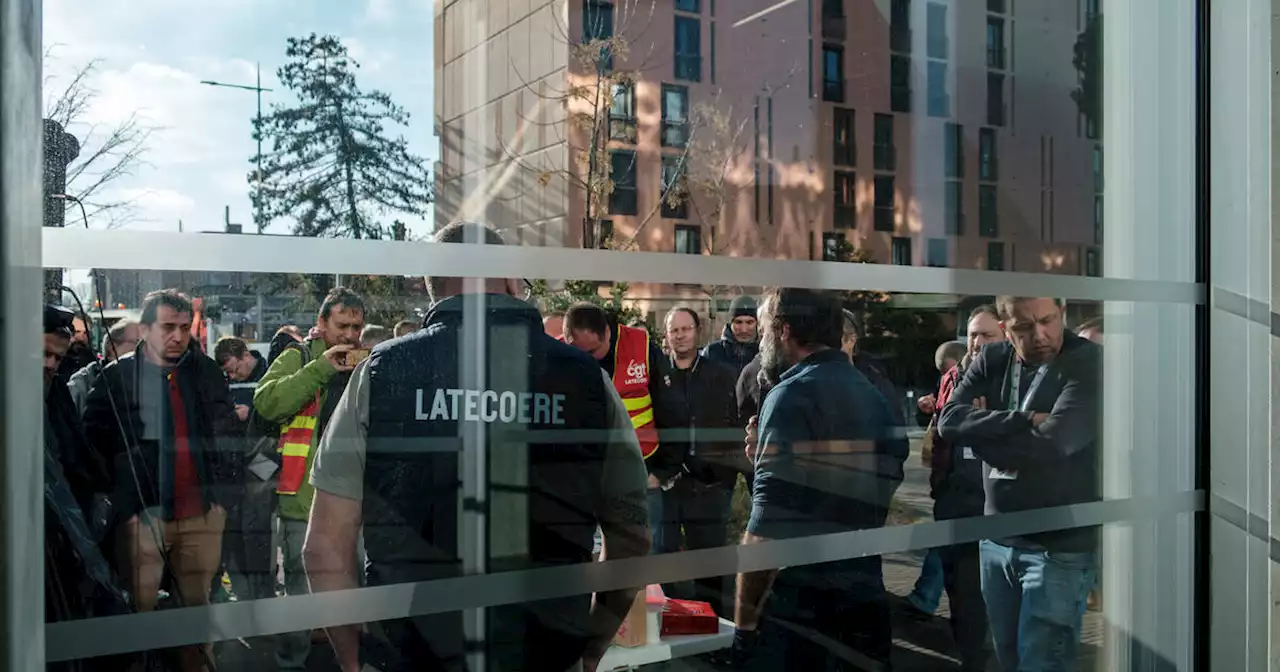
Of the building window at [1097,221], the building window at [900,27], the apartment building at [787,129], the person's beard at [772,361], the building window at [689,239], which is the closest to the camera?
the apartment building at [787,129]

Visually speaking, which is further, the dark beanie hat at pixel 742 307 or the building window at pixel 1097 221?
the building window at pixel 1097 221

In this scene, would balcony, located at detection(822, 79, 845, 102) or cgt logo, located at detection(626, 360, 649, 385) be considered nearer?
cgt logo, located at detection(626, 360, 649, 385)

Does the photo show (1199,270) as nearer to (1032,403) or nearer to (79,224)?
(1032,403)

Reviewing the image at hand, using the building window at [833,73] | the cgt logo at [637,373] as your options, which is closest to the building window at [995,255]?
the building window at [833,73]

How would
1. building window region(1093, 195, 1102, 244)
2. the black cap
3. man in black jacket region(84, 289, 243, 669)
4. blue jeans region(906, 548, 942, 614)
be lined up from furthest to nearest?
building window region(1093, 195, 1102, 244) → blue jeans region(906, 548, 942, 614) → man in black jacket region(84, 289, 243, 669) → the black cap

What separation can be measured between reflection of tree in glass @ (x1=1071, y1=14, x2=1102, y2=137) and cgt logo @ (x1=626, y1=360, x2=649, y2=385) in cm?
149

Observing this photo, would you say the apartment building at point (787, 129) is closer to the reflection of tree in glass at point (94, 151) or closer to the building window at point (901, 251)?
the building window at point (901, 251)

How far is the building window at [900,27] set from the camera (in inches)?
103

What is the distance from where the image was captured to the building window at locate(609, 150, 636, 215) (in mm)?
2105

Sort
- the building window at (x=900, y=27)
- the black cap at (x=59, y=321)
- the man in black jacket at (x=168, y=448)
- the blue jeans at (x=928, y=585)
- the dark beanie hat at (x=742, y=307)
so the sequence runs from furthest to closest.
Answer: the building window at (x=900, y=27) → the blue jeans at (x=928, y=585) → the dark beanie hat at (x=742, y=307) → the man in black jacket at (x=168, y=448) → the black cap at (x=59, y=321)

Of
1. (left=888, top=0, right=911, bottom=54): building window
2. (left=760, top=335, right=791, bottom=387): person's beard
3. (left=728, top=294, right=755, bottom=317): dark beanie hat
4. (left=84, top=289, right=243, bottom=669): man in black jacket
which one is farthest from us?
(left=888, top=0, right=911, bottom=54): building window

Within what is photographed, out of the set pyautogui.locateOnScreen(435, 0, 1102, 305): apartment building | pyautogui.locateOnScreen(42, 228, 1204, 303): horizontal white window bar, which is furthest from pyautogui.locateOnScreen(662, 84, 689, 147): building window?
pyautogui.locateOnScreen(42, 228, 1204, 303): horizontal white window bar

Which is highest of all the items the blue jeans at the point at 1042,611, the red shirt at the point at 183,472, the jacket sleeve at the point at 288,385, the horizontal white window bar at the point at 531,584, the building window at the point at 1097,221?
the building window at the point at 1097,221

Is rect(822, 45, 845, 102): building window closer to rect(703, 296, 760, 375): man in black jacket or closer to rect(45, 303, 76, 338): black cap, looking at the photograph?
rect(703, 296, 760, 375): man in black jacket
